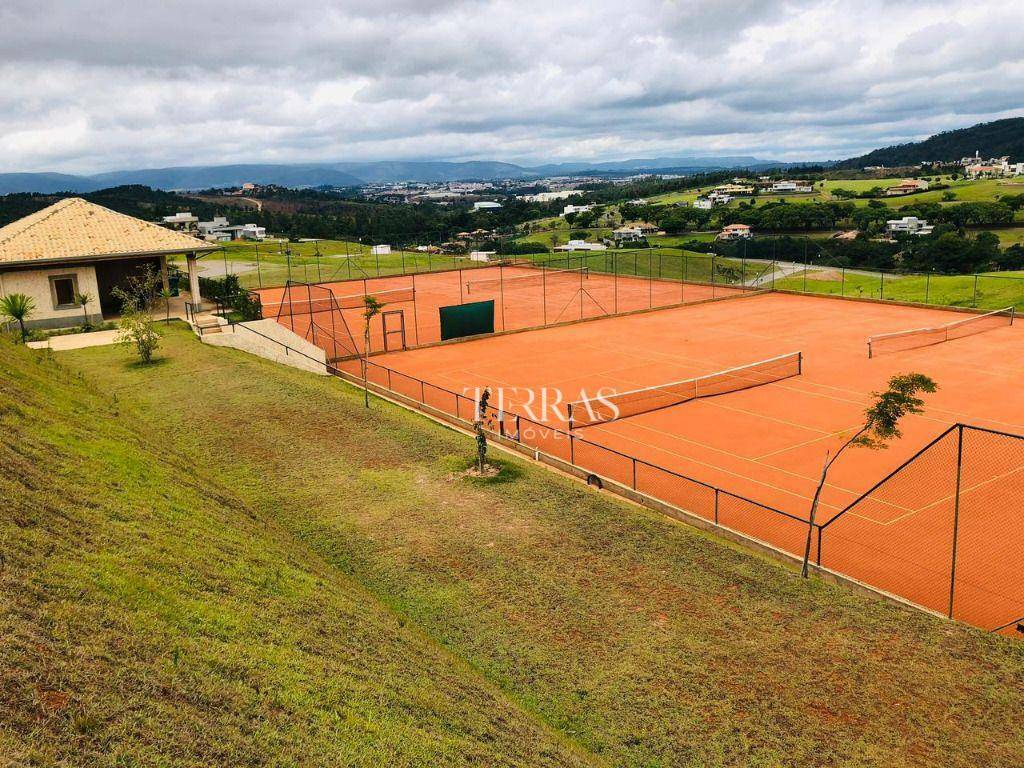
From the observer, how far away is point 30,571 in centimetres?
840

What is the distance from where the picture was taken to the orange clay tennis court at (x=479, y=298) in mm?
41938

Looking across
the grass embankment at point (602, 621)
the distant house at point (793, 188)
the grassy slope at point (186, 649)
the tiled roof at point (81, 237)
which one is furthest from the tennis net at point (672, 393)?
the distant house at point (793, 188)

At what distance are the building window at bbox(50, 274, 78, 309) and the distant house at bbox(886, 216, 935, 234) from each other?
9757 centimetres

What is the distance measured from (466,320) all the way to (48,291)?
826 inches

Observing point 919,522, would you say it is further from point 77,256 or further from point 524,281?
point 524,281

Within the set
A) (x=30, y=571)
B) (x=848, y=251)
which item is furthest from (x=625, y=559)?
(x=848, y=251)

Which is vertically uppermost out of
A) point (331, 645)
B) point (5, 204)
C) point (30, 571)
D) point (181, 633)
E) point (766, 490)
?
point (5, 204)

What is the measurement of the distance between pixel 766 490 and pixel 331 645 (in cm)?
1398

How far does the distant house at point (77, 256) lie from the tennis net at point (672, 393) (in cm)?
2361

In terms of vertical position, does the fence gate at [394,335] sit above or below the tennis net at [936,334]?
above

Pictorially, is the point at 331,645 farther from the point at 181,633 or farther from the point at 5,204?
the point at 5,204

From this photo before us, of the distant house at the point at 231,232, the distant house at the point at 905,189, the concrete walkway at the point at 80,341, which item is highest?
the distant house at the point at 905,189

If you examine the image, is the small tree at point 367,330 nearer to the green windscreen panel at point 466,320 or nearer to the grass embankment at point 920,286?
the green windscreen panel at point 466,320

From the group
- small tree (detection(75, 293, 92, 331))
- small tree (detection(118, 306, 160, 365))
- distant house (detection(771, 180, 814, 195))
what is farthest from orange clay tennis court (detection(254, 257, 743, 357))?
distant house (detection(771, 180, 814, 195))
